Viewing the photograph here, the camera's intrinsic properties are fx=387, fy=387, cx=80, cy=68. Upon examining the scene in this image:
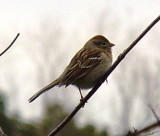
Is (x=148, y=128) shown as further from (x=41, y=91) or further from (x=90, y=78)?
(x=90, y=78)

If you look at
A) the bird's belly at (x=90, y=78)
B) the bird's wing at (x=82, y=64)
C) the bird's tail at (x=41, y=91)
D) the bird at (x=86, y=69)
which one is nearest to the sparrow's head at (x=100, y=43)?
the bird at (x=86, y=69)

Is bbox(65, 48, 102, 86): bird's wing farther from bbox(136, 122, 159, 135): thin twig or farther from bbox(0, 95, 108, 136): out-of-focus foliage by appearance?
bbox(136, 122, 159, 135): thin twig

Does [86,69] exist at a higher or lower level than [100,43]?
lower

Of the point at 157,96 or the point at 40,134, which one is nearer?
the point at 157,96

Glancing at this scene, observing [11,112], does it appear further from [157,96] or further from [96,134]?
[157,96]

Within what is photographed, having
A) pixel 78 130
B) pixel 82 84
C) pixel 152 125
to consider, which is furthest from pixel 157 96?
pixel 78 130

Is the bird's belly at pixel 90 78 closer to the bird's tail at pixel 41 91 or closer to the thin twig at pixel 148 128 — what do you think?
the bird's tail at pixel 41 91

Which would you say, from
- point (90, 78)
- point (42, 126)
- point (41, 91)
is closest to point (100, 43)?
point (90, 78)
